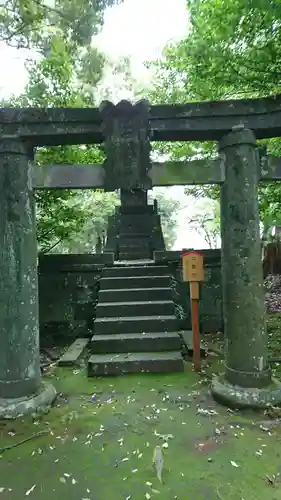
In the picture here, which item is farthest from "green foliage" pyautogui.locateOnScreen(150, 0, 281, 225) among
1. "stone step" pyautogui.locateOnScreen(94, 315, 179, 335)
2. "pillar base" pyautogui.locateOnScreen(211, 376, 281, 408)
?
"pillar base" pyautogui.locateOnScreen(211, 376, 281, 408)

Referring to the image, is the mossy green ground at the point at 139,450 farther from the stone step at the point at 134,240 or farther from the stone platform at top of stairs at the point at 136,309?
the stone step at the point at 134,240

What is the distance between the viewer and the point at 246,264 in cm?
390

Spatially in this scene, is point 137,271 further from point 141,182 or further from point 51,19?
point 51,19

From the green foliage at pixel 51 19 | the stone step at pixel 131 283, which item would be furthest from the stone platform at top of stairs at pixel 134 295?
the green foliage at pixel 51 19

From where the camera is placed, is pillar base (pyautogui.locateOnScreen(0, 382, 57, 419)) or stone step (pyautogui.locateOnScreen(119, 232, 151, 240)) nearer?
pillar base (pyautogui.locateOnScreen(0, 382, 57, 419))

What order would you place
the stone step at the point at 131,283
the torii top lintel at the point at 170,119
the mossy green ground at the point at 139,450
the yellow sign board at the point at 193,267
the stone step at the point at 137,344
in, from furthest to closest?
the stone step at the point at 131,283 → the stone step at the point at 137,344 → the yellow sign board at the point at 193,267 → the torii top lintel at the point at 170,119 → the mossy green ground at the point at 139,450

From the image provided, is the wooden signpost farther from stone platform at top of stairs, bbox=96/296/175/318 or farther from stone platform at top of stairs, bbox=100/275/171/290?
stone platform at top of stairs, bbox=100/275/171/290

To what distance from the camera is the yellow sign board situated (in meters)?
5.08

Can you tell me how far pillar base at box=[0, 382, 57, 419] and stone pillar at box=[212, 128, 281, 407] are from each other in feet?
6.39

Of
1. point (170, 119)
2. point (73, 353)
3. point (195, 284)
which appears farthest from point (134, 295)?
point (170, 119)

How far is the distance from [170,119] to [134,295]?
11.0 feet

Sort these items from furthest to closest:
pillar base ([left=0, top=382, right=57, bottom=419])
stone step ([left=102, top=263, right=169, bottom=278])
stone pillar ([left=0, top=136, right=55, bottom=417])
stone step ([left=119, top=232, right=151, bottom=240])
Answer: stone step ([left=119, top=232, right=151, bottom=240]) < stone step ([left=102, top=263, right=169, bottom=278]) < stone pillar ([left=0, top=136, right=55, bottom=417]) < pillar base ([left=0, top=382, right=57, bottom=419])

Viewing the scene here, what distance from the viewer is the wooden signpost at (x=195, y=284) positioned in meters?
5.02

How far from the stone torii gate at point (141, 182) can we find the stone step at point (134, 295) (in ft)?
7.64
